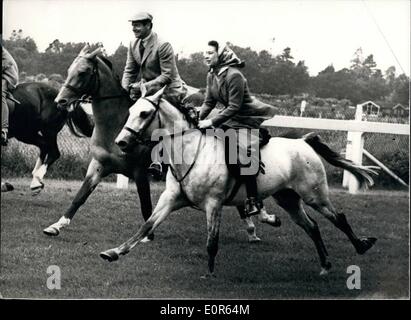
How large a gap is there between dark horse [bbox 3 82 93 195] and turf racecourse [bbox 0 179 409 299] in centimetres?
22

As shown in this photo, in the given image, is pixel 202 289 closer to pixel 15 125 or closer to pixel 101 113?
pixel 101 113

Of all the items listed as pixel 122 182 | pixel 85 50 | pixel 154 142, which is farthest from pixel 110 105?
pixel 122 182

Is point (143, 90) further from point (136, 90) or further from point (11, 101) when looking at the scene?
point (11, 101)

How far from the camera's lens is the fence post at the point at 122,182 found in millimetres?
6750

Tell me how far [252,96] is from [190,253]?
5.07 feet

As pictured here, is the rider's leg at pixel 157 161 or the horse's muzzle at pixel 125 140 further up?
the horse's muzzle at pixel 125 140

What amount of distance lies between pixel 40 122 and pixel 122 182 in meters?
0.95

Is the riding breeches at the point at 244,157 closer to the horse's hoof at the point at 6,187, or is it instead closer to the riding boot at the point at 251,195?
the riding boot at the point at 251,195

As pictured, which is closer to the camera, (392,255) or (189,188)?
(189,188)

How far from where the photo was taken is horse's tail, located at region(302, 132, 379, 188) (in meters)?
6.74

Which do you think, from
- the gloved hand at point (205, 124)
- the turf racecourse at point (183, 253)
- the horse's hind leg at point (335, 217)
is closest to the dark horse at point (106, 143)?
the turf racecourse at point (183, 253)

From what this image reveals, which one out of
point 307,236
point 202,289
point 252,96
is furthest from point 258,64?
point 202,289

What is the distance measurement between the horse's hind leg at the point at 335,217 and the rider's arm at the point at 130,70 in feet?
6.47
